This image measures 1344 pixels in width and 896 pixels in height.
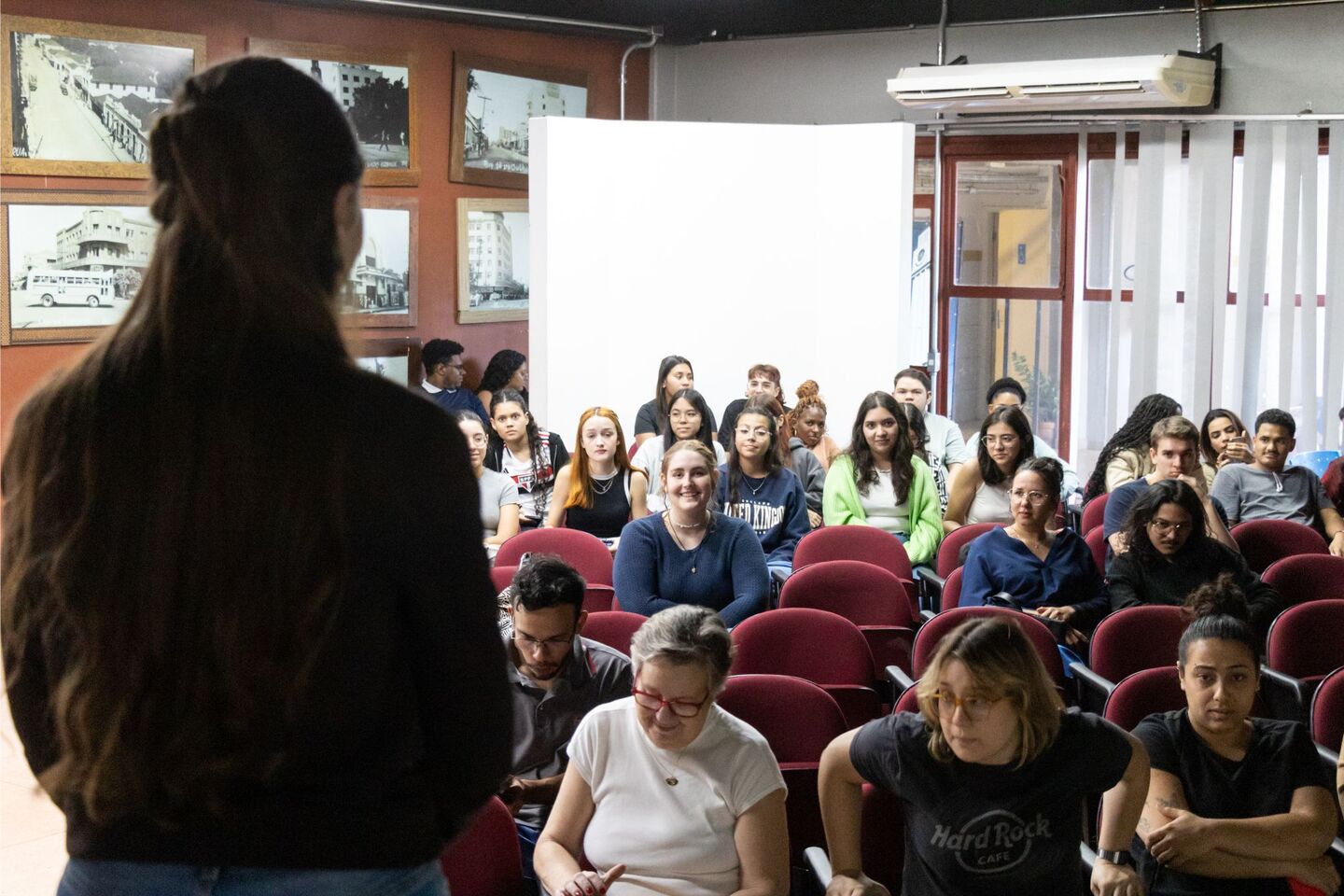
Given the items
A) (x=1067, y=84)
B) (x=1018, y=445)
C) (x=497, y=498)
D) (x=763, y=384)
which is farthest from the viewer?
(x=1067, y=84)

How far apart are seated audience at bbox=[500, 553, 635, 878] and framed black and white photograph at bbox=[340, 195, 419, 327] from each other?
5939 millimetres

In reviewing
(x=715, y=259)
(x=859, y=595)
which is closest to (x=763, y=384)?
(x=715, y=259)

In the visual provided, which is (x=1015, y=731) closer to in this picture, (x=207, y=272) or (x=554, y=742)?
(x=554, y=742)

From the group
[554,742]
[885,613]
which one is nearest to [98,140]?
[885,613]

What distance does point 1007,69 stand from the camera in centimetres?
850

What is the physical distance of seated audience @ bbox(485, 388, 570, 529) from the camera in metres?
6.60

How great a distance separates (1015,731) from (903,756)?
22 cm

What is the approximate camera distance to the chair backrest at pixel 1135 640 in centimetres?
421

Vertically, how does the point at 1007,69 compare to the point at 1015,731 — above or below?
above

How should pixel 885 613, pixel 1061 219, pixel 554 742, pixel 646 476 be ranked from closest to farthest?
pixel 554 742 < pixel 885 613 < pixel 646 476 < pixel 1061 219

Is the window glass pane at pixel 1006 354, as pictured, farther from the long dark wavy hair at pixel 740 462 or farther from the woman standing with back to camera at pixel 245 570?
the woman standing with back to camera at pixel 245 570

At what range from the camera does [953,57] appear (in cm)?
946

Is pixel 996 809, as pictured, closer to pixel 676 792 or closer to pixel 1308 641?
pixel 676 792

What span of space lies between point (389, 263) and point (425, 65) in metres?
1.33
